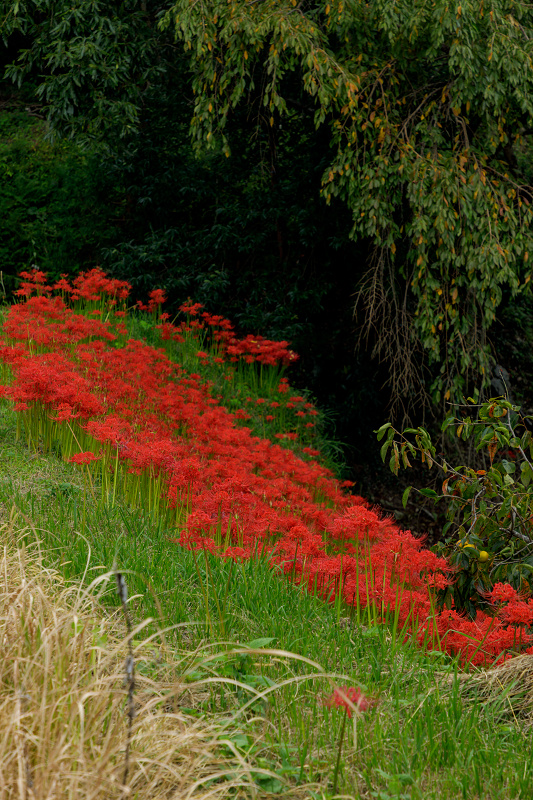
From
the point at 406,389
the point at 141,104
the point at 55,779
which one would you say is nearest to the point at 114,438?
the point at 55,779

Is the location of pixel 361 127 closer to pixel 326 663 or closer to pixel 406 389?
pixel 406 389

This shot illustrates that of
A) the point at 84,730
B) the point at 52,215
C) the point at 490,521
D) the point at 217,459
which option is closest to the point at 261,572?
the point at 490,521

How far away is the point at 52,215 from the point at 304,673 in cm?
877

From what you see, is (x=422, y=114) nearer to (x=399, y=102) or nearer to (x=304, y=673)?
(x=399, y=102)

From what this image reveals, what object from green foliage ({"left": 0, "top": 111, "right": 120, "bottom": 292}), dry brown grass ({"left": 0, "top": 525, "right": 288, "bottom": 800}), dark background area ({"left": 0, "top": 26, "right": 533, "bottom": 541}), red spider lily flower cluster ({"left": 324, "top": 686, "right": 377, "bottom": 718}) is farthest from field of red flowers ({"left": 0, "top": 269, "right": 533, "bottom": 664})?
green foliage ({"left": 0, "top": 111, "right": 120, "bottom": 292})

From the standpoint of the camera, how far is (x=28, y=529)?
394 centimetres

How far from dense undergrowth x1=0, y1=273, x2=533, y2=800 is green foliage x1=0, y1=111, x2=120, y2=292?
3.27m

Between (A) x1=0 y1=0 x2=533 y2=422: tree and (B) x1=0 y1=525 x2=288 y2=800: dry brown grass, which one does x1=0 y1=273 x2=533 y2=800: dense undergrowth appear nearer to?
(B) x1=0 y1=525 x2=288 y2=800: dry brown grass

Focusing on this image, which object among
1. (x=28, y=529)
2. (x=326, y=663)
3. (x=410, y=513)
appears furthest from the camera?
(x=410, y=513)

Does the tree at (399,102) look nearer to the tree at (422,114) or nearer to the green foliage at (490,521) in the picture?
the tree at (422,114)

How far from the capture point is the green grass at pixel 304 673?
2.44 meters

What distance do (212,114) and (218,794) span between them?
6486 mm

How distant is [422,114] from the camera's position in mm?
7188

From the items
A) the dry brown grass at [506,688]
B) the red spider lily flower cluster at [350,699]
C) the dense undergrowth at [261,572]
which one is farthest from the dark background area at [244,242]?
the red spider lily flower cluster at [350,699]
